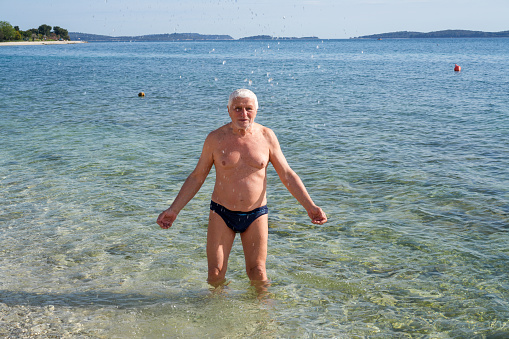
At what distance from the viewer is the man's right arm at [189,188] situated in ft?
15.5

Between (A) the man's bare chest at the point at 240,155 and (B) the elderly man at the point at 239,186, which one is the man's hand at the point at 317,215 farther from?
(A) the man's bare chest at the point at 240,155

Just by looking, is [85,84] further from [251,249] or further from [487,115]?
[251,249]

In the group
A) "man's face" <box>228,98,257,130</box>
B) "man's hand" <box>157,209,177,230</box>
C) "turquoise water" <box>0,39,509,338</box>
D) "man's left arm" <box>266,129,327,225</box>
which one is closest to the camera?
"man's face" <box>228,98,257,130</box>

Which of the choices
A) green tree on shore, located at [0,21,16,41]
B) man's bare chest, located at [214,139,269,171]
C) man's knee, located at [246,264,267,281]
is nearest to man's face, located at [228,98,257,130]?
man's bare chest, located at [214,139,269,171]

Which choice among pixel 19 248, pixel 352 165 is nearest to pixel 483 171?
pixel 352 165

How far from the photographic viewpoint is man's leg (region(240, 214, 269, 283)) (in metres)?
4.84

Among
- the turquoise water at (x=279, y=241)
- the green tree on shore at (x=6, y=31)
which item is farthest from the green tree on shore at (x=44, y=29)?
the turquoise water at (x=279, y=241)

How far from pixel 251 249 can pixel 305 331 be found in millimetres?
972

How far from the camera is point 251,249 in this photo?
4.93 metres

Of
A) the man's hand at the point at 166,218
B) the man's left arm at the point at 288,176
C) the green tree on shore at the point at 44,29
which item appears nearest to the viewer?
the man's hand at the point at 166,218

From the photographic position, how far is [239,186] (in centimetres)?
477

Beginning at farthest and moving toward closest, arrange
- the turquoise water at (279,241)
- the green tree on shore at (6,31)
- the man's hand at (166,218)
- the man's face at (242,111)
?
1. the green tree on shore at (6,31)
2. the turquoise water at (279,241)
3. the man's hand at (166,218)
4. the man's face at (242,111)

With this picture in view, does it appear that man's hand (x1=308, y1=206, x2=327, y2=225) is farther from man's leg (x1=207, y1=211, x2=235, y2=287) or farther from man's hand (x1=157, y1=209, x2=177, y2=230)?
man's hand (x1=157, y1=209, x2=177, y2=230)

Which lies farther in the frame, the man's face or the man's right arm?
the man's right arm
